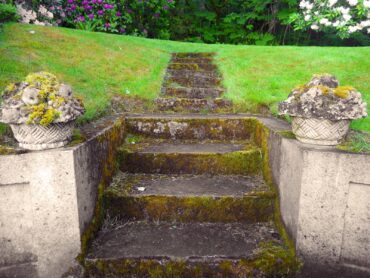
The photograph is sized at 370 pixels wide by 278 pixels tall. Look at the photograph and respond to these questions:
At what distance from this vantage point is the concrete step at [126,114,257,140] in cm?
382

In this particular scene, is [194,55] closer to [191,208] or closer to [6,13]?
[6,13]

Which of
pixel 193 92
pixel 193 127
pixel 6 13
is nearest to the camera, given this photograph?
pixel 193 127

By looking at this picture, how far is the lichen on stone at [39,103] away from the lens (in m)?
2.12

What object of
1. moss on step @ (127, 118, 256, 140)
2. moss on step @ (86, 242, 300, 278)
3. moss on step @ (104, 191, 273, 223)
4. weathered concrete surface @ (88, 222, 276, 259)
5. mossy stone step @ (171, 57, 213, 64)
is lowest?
moss on step @ (86, 242, 300, 278)

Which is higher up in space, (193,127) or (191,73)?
(191,73)

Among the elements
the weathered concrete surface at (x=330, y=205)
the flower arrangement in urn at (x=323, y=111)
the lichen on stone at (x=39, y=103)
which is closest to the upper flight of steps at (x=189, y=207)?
the weathered concrete surface at (x=330, y=205)

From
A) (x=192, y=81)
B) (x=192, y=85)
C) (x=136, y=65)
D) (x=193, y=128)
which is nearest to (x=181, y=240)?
(x=193, y=128)

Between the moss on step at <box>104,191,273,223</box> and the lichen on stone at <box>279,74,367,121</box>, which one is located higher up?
the lichen on stone at <box>279,74,367,121</box>

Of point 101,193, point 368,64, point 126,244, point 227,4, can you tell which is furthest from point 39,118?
point 227,4

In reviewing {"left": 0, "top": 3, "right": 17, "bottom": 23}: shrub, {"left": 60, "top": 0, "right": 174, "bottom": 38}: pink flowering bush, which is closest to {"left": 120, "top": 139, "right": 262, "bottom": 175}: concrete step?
{"left": 0, "top": 3, "right": 17, "bottom": 23}: shrub

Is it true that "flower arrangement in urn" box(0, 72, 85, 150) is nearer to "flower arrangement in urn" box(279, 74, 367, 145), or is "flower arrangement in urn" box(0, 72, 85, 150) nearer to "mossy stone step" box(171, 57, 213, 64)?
"flower arrangement in urn" box(279, 74, 367, 145)

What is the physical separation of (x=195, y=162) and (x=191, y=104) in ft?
4.54

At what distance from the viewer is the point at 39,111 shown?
213 cm

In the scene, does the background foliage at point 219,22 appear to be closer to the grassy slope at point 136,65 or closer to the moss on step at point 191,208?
the grassy slope at point 136,65
